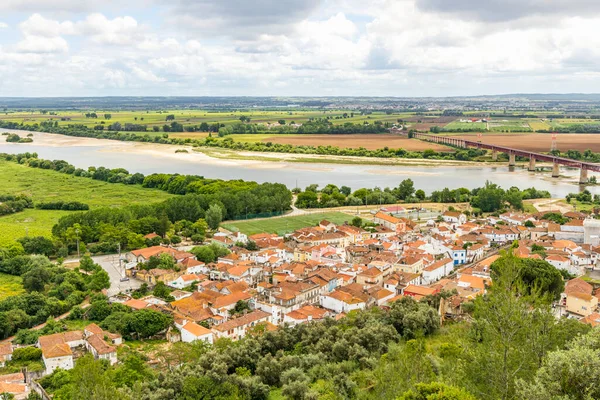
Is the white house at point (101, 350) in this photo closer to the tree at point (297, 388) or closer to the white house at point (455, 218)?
the tree at point (297, 388)

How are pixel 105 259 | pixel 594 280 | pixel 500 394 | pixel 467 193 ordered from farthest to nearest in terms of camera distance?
pixel 467 193 → pixel 105 259 → pixel 594 280 → pixel 500 394

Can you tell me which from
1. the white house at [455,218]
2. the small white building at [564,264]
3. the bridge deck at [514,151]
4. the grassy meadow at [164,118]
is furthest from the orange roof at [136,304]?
the grassy meadow at [164,118]

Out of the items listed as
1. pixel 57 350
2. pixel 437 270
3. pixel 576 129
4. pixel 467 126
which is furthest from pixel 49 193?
pixel 576 129

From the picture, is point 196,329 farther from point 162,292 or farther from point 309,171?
point 309,171

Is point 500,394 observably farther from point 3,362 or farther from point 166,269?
point 166,269

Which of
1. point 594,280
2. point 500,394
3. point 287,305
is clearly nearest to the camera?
point 500,394

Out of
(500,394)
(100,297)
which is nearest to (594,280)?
(500,394)
